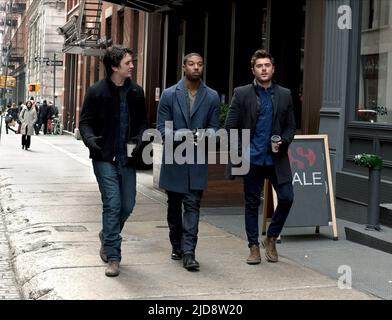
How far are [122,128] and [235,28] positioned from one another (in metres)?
9.21

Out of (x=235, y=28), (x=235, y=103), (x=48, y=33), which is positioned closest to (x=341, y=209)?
(x=235, y=103)

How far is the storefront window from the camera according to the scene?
9570 mm

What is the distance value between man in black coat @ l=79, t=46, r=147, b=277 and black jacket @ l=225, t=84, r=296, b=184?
0.99 metres

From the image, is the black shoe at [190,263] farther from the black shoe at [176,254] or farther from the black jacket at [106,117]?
the black jacket at [106,117]

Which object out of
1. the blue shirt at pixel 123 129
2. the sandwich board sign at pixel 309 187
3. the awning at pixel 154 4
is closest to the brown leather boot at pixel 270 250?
the sandwich board sign at pixel 309 187

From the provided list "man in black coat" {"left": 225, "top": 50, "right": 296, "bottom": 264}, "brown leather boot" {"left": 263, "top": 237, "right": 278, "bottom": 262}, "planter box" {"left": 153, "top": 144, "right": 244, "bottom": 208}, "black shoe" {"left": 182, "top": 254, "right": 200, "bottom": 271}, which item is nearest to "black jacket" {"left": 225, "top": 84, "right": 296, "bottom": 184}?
"man in black coat" {"left": 225, "top": 50, "right": 296, "bottom": 264}

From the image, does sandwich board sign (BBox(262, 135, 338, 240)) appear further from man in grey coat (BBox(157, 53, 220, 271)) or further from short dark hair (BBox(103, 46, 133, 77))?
short dark hair (BBox(103, 46, 133, 77))

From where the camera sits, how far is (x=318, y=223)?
7.92m

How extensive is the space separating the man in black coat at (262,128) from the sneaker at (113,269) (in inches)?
54.2

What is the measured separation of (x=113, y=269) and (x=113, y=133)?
1267 mm

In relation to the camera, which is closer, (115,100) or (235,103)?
(115,100)

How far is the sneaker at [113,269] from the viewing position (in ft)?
19.8
